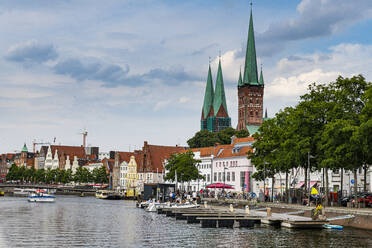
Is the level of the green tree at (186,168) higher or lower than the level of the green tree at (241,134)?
lower

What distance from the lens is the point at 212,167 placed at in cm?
14325

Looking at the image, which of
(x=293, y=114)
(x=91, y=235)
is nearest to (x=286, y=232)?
(x=91, y=235)

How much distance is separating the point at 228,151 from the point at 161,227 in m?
75.2

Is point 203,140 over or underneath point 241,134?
underneath

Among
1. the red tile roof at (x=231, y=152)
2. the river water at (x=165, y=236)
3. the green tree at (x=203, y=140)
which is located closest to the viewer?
the river water at (x=165, y=236)

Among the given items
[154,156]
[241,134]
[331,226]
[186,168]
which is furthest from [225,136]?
[331,226]

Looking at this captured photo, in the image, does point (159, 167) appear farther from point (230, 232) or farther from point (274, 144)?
point (230, 232)

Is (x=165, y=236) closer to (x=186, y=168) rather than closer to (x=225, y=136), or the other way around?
(x=186, y=168)

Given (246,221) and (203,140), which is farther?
(203,140)

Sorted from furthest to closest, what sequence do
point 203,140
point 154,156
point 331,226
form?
1. point 203,140
2. point 154,156
3. point 331,226

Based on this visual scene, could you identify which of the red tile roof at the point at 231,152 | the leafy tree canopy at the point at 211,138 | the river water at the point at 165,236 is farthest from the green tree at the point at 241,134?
the river water at the point at 165,236

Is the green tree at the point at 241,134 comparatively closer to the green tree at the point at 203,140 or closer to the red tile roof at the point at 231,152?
the green tree at the point at 203,140

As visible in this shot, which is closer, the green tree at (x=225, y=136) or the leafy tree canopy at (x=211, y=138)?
the leafy tree canopy at (x=211, y=138)

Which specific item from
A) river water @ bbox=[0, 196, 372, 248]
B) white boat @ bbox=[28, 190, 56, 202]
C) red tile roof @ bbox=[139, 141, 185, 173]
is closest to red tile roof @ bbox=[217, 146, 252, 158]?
white boat @ bbox=[28, 190, 56, 202]
